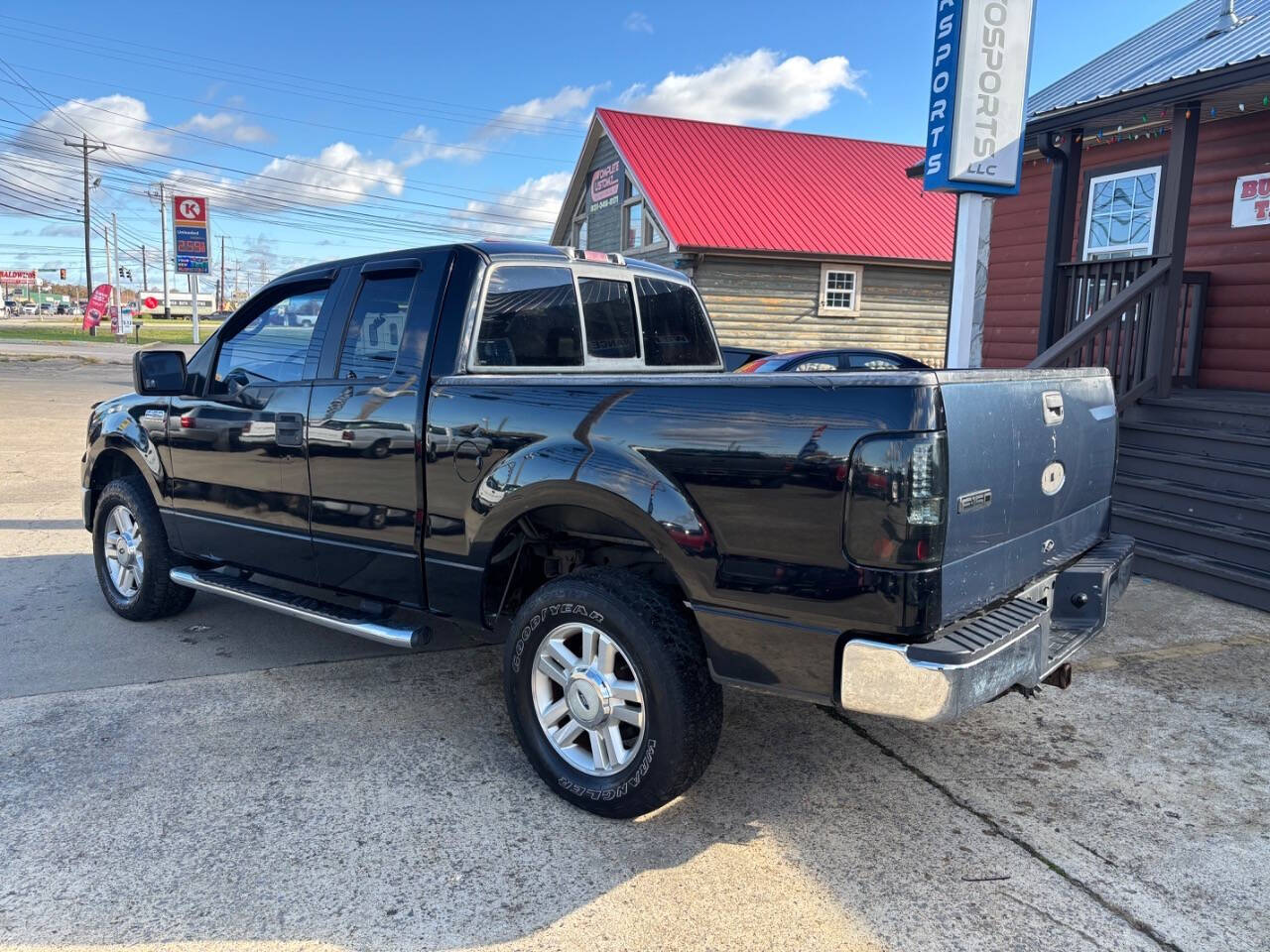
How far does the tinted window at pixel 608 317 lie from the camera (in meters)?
4.23

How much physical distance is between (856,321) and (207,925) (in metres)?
21.8

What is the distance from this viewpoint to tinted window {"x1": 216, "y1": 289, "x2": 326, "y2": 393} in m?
4.33

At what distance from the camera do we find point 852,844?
3.05 meters

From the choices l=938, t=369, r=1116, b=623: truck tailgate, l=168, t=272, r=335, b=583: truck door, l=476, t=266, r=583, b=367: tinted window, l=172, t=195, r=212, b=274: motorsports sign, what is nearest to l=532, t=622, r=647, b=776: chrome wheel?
l=938, t=369, r=1116, b=623: truck tailgate

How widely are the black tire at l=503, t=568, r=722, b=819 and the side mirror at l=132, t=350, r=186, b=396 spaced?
8.80 feet

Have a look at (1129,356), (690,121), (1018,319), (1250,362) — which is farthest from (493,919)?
(690,121)

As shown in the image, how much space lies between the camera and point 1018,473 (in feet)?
9.72

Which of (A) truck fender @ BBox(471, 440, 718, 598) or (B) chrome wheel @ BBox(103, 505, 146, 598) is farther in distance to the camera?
(B) chrome wheel @ BBox(103, 505, 146, 598)

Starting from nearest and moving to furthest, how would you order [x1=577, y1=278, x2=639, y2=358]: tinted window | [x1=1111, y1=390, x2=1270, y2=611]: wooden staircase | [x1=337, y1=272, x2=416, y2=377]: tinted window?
[x1=337, y1=272, x2=416, y2=377]: tinted window < [x1=577, y1=278, x2=639, y2=358]: tinted window < [x1=1111, y1=390, x2=1270, y2=611]: wooden staircase

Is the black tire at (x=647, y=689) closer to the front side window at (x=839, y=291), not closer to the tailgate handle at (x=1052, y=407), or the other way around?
the tailgate handle at (x=1052, y=407)

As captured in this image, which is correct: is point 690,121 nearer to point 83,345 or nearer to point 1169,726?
point 1169,726

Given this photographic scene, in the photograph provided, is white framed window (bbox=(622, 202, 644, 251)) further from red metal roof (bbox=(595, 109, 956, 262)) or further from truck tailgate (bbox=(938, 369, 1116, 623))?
truck tailgate (bbox=(938, 369, 1116, 623))

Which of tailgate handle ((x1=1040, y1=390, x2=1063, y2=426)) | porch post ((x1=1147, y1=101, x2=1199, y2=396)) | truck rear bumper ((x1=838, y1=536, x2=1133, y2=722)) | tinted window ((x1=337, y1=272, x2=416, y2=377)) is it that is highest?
porch post ((x1=1147, y1=101, x2=1199, y2=396))

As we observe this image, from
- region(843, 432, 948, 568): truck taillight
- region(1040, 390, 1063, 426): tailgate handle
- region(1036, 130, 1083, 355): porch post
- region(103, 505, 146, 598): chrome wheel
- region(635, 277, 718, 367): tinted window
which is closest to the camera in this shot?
region(843, 432, 948, 568): truck taillight
